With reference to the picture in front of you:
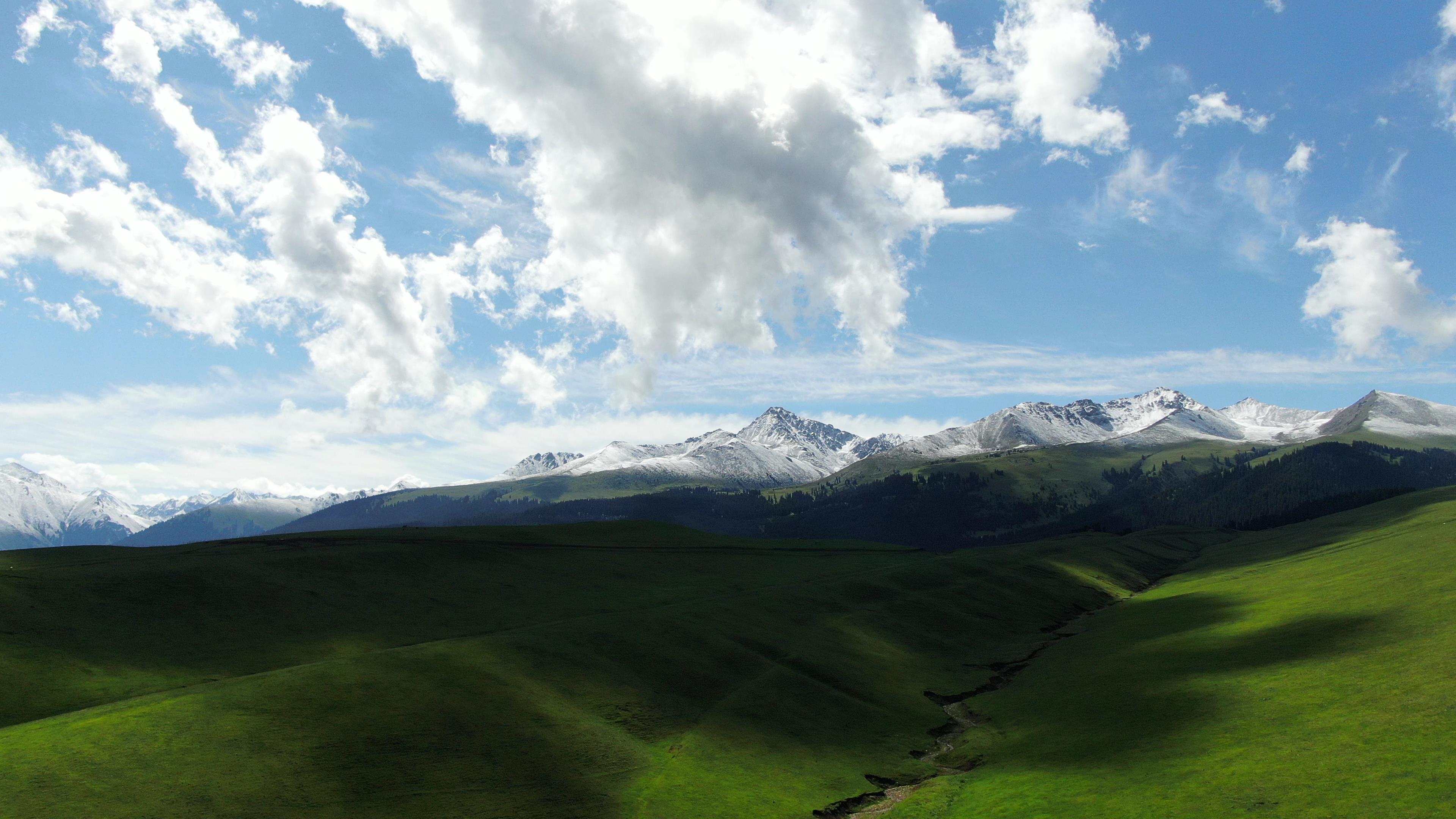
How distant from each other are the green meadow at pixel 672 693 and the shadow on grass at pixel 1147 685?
0.45 meters

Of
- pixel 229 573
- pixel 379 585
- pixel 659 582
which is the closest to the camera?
pixel 229 573

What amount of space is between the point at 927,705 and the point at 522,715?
42084mm

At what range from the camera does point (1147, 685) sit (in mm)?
74750

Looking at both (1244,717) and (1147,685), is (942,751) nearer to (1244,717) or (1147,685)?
(1147,685)

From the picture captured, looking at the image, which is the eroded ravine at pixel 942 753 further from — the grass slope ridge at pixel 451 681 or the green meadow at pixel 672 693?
the grass slope ridge at pixel 451 681

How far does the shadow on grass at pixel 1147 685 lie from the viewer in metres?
60.9

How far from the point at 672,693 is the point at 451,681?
20300 millimetres

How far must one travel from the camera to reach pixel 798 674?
273 feet

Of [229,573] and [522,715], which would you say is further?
[229,573]

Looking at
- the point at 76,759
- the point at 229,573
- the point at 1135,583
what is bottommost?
the point at 1135,583

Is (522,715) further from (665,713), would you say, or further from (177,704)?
(177,704)

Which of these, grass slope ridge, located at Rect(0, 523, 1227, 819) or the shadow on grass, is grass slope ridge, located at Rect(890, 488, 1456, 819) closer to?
the shadow on grass

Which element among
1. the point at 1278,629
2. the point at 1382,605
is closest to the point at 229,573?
the point at 1278,629

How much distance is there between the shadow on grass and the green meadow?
447 mm
